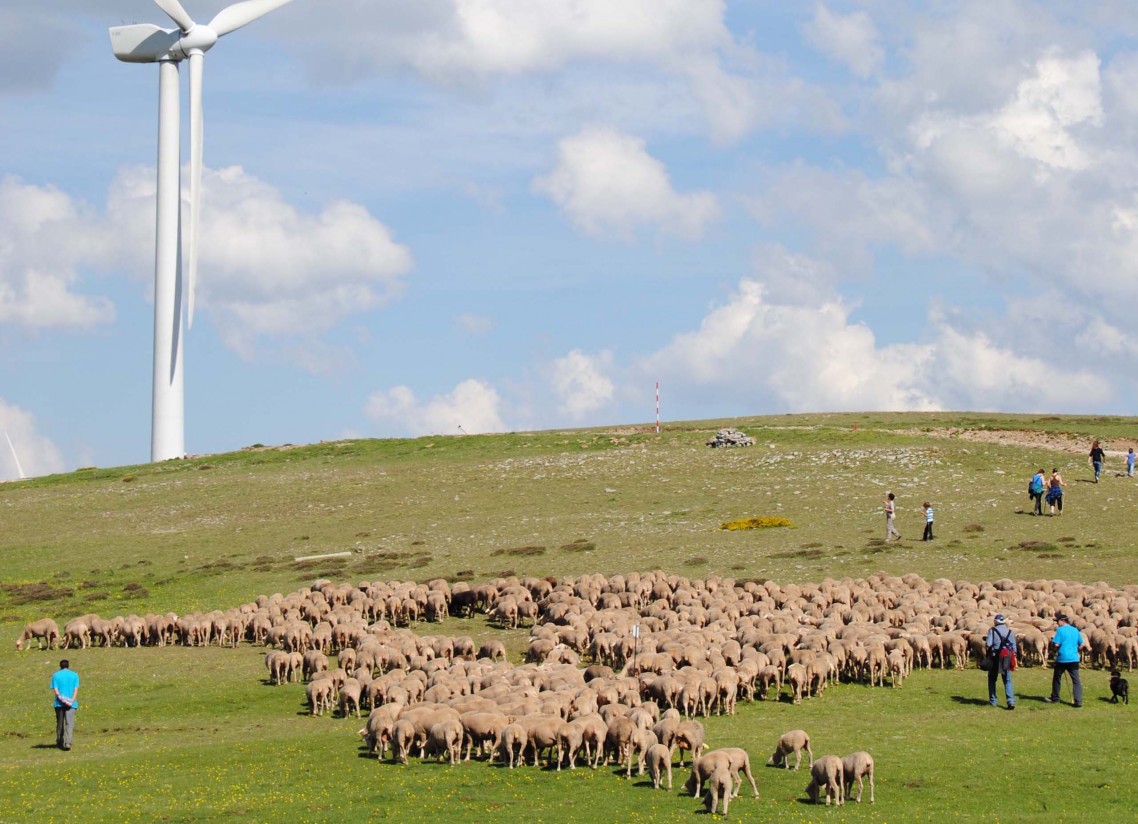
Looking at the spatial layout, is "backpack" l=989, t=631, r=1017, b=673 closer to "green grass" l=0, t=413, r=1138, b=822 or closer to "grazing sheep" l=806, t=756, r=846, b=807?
"green grass" l=0, t=413, r=1138, b=822

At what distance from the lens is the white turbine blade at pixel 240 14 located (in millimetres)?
87562

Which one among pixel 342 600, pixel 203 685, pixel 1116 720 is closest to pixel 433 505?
pixel 342 600

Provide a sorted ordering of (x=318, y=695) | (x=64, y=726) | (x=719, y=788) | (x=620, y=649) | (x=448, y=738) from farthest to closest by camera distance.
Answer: (x=620, y=649) → (x=318, y=695) → (x=64, y=726) → (x=448, y=738) → (x=719, y=788)

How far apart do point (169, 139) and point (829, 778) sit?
77296 mm

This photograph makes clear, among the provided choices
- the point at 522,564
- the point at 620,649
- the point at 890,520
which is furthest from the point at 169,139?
the point at 620,649

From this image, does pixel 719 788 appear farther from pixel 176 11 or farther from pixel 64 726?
pixel 176 11

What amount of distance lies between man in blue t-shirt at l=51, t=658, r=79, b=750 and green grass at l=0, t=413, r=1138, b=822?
44 centimetres

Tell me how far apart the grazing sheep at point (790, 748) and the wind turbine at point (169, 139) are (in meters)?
71.3

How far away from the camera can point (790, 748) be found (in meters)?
25.2

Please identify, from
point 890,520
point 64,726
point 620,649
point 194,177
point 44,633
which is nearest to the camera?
point 64,726

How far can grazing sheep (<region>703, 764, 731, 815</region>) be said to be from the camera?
22422 millimetres

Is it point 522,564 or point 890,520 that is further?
point 522,564

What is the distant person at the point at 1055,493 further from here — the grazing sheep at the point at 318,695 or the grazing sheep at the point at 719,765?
the grazing sheep at the point at 719,765

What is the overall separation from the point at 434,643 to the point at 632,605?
8.64 metres
